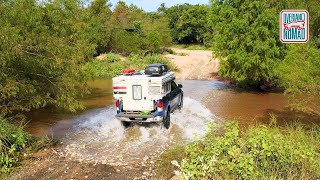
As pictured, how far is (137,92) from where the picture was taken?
12.1m

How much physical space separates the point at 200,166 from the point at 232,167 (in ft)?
1.95

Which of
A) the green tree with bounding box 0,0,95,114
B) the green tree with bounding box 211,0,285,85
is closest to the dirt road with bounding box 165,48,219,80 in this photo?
the green tree with bounding box 211,0,285,85

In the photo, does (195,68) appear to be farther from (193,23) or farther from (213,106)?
(193,23)

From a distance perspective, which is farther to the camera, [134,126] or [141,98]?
[134,126]

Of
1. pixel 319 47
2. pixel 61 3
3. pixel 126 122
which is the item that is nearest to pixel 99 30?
pixel 61 3

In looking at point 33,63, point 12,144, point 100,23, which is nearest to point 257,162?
point 12,144

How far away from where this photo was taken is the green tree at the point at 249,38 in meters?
19.2

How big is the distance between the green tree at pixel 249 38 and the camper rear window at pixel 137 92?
9.47 meters

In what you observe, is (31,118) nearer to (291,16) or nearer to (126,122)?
(126,122)

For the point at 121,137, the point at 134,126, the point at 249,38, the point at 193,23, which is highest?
the point at 193,23

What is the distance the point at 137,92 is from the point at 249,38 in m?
10.00

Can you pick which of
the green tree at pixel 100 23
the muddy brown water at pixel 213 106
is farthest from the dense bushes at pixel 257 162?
the green tree at pixel 100 23

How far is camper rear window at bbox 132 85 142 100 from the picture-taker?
12.0m

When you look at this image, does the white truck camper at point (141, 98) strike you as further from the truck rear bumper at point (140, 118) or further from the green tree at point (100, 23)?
the green tree at point (100, 23)
